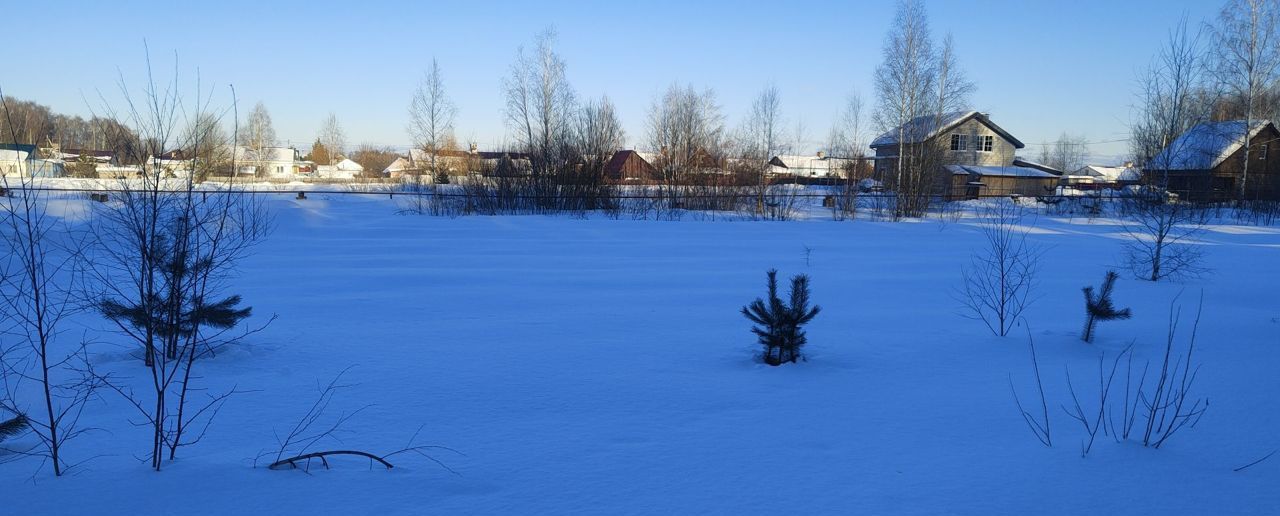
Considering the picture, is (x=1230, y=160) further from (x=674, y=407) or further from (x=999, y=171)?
(x=674, y=407)

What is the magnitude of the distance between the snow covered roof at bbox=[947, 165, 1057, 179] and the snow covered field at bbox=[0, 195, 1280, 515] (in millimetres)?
31308

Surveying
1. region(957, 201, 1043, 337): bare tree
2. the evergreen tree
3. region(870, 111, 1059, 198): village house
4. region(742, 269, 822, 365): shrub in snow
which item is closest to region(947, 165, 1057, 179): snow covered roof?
region(870, 111, 1059, 198): village house

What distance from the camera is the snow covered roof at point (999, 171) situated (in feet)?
125

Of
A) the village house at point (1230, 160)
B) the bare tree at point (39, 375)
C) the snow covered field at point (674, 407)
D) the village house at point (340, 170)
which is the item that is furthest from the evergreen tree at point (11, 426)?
the village house at point (340, 170)

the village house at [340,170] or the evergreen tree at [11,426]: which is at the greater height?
the village house at [340,170]

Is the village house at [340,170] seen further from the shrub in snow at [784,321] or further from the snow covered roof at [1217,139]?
the shrub in snow at [784,321]

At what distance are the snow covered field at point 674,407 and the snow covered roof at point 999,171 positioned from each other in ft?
103

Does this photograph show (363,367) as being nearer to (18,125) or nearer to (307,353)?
(307,353)

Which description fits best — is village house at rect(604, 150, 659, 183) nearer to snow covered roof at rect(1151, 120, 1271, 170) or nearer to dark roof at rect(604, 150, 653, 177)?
dark roof at rect(604, 150, 653, 177)

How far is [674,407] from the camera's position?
149 inches

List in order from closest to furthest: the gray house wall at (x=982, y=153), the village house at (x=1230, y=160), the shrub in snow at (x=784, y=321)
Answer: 1. the shrub in snow at (x=784, y=321)
2. the village house at (x=1230, y=160)
3. the gray house wall at (x=982, y=153)

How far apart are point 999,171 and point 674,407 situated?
41.0m

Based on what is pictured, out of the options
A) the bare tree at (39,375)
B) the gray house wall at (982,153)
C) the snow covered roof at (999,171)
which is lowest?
the bare tree at (39,375)

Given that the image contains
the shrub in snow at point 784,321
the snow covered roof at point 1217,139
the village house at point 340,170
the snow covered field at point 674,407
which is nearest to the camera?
the snow covered field at point 674,407
